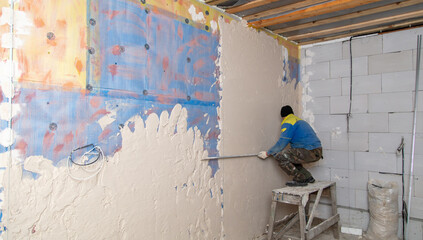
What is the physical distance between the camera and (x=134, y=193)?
2238mm

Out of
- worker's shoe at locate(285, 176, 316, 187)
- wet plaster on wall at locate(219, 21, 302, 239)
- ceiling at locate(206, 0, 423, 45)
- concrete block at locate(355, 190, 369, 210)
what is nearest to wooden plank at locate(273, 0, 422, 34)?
ceiling at locate(206, 0, 423, 45)

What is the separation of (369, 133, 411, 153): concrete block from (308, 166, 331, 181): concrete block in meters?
0.62

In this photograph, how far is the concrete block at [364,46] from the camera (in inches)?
150

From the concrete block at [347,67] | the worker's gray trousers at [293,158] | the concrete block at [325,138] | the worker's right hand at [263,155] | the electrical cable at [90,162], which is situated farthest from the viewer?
the concrete block at [325,138]

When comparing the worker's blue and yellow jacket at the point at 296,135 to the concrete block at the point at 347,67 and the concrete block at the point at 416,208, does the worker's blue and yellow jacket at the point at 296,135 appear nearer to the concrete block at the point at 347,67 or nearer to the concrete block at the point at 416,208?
the concrete block at the point at 347,67

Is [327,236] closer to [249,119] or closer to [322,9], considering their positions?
[249,119]

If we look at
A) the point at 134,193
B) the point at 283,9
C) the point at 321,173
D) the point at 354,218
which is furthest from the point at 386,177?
the point at 134,193

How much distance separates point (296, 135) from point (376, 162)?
3.48ft

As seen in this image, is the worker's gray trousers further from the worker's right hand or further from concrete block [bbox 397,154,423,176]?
concrete block [bbox 397,154,423,176]

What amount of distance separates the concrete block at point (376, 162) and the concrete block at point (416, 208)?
14.4 inches

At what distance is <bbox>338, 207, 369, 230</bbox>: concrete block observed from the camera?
12.6ft

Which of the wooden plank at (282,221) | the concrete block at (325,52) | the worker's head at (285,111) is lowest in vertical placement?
the wooden plank at (282,221)

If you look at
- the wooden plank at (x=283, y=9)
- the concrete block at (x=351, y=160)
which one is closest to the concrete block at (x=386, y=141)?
the concrete block at (x=351, y=160)

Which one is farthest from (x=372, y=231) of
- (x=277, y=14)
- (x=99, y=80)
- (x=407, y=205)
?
(x=99, y=80)
